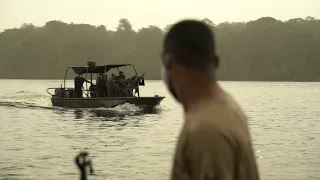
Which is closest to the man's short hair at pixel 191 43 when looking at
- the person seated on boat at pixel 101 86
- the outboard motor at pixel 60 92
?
the person seated on boat at pixel 101 86

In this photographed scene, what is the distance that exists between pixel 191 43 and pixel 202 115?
0.99 feet

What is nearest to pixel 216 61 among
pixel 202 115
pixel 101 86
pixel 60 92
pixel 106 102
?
pixel 202 115

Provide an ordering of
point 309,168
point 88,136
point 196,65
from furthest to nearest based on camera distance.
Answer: point 88,136 < point 309,168 < point 196,65

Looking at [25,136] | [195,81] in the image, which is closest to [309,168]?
[25,136]

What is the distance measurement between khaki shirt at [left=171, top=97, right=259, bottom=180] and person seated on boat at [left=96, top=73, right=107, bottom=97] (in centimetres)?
3015

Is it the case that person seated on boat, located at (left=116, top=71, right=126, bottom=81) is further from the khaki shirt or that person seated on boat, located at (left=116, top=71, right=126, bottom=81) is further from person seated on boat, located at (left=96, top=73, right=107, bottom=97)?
the khaki shirt

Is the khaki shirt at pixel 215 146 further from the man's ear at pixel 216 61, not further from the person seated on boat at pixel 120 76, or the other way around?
the person seated on boat at pixel 120 76

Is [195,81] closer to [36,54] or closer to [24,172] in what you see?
[24,172]

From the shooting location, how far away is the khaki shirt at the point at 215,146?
2273 millimetres

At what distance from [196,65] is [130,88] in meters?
30.7

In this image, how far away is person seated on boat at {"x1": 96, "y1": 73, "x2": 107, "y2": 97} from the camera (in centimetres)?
3250

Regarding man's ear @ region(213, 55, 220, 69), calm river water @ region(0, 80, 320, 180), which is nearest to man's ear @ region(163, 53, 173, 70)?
man's ear @ region(213, 55, 220, 69)

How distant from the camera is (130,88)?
3309 cm

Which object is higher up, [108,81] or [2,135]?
[108,81]
